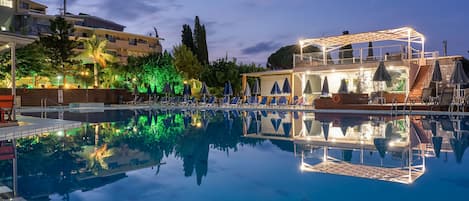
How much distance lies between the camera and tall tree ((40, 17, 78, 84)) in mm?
29328

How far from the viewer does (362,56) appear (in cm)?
2286

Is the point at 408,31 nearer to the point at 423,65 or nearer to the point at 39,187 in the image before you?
the point at 423,65

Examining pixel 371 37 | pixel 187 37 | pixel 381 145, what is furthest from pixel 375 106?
pixel 187 37

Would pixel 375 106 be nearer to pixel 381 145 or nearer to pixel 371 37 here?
pixel 371 37

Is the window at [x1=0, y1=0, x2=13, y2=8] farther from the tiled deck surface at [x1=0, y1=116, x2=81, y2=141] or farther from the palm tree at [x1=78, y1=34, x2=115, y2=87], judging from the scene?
the palm tree at [x1=78, y1=34, x2=115, y2=87]

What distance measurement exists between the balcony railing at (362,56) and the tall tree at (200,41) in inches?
806

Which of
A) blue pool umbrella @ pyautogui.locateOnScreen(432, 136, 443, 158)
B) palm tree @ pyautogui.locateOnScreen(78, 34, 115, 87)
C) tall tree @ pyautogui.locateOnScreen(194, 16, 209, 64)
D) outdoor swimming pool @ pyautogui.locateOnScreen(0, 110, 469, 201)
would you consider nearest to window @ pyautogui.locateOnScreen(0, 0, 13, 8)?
palm tree @ pyautogui.locateOnScreen(78, 34, 115, 87)

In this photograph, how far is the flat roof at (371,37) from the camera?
68.1 ft

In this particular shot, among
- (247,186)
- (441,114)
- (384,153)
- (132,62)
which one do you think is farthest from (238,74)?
(247,186)

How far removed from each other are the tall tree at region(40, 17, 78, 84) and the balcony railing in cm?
1771

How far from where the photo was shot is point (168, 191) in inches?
194

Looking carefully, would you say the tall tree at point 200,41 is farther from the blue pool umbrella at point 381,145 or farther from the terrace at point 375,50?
the blue pool umbrella at point 381,145

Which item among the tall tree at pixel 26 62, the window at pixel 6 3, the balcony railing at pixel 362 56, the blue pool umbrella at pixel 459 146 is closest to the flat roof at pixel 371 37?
the balcony railing at pixel 362 56

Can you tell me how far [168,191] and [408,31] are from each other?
19175mm
